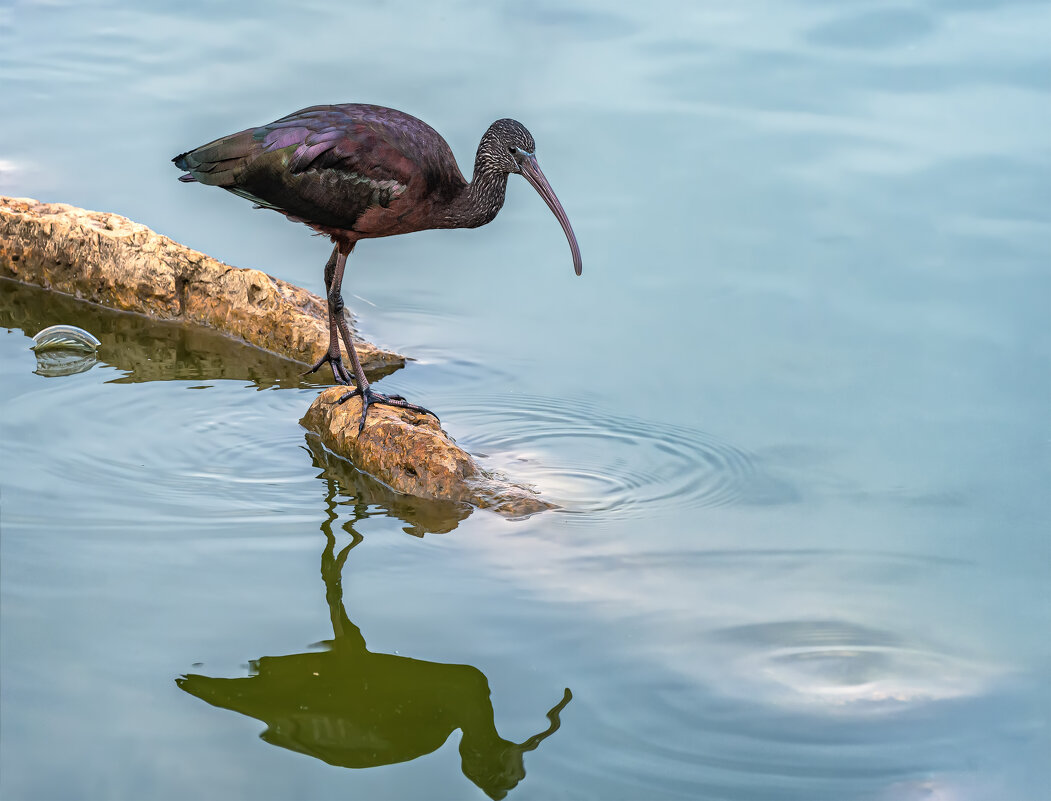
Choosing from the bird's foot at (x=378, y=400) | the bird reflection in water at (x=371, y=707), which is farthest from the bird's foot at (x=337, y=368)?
the bird reflection in water at (x=371, y=707)

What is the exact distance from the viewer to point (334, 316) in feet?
25.7

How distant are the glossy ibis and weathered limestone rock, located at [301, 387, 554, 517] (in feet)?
0.34

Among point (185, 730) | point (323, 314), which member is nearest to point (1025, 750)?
point (185, 730)

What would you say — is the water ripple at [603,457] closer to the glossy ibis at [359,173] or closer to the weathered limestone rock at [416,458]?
the weathered limestone rock at [416,458]

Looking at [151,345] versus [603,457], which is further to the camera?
[151,345]

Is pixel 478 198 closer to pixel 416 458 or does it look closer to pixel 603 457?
pixel 603 457

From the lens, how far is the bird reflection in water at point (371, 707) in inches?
188

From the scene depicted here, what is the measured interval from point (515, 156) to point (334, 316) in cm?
141

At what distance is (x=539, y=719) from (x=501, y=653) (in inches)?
17.6

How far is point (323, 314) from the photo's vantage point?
8922mm

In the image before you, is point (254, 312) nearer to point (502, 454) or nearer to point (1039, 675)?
point (502, 454)

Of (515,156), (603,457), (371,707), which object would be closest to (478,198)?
(515,156)

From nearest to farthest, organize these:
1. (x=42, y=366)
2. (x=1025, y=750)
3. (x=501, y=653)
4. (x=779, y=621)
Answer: (x=1025, y=750) < (x=501, y=653) < (x=779, y=621) < (x=42, y=366)

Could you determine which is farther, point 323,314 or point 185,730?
point 323,314
